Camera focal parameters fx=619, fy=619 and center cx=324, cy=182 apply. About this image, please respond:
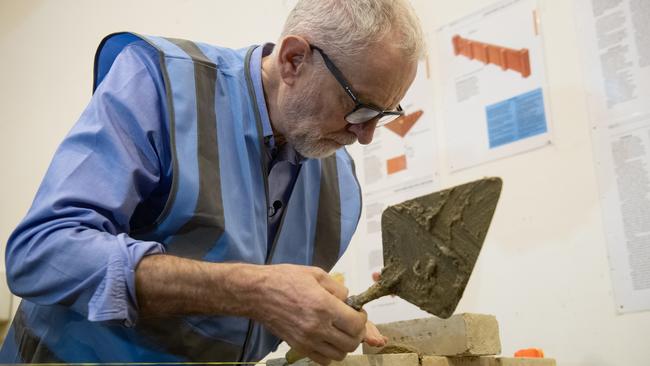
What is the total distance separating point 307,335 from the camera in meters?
0.91

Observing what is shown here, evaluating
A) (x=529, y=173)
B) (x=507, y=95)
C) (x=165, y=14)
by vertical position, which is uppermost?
(x=165, y=14)

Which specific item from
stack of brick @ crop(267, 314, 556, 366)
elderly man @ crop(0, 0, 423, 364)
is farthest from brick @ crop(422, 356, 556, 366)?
elderly man @ crop(0, 0, 423, 364)

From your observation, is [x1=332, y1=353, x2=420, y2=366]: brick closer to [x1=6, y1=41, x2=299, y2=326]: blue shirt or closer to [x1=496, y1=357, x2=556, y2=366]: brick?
[x1=496, y1=357, x2=556, y2=366]: brick

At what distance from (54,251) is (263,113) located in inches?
19.1

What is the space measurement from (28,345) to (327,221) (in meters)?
0.64

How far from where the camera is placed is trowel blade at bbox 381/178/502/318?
0.91 metres

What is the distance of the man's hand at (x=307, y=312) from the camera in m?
0.90

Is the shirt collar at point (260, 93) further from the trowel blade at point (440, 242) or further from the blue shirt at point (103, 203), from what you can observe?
the trowel blade at point (440, 242)

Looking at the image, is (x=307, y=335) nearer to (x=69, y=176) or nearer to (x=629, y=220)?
(x=69, y=176)

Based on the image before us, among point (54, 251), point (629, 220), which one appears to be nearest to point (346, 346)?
point (54, 251)

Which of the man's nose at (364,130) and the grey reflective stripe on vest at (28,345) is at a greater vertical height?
the man's nose at (364,130)

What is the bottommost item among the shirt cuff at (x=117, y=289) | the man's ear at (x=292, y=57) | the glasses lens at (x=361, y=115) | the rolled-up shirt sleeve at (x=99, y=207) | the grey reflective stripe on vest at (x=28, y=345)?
the grey reflective stripe on vest at (x=28, y=345)

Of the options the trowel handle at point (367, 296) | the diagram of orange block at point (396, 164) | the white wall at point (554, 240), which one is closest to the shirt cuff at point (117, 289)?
the trowel handle at point (367, 296)

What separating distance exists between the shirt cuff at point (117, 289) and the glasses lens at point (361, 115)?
1.67ft
